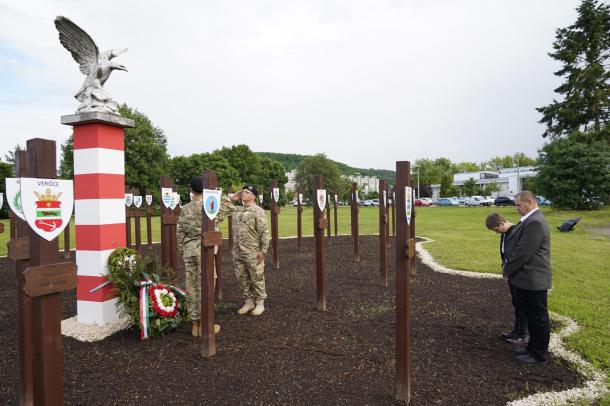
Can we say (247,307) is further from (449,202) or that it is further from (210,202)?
(449,202)

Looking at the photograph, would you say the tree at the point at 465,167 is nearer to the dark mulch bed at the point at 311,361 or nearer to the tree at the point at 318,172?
the tree at the point at 318,172

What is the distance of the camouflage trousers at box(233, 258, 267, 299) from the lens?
586cm

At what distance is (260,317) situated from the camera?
5840 millimetres

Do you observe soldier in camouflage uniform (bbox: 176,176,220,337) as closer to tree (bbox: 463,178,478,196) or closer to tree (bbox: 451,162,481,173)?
tree (bbox: 463,178,478,196)

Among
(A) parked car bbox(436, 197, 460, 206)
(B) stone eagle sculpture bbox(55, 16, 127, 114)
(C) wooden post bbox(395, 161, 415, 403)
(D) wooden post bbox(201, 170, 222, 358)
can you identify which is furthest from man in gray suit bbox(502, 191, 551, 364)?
(A) parked car bbox(436, 197, 460, 206)

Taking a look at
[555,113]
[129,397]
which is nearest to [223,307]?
[129,397]

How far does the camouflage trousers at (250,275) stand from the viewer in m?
5.86

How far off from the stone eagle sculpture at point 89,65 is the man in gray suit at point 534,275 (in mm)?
5149

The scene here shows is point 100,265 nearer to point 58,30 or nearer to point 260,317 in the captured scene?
point 260,317

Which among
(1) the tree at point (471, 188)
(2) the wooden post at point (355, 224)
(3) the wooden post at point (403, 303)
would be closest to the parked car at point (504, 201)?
(1) the tree at point (471, 188)

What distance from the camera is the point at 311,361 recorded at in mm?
4234

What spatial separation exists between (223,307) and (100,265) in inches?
80.7

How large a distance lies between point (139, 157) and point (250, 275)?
40.8 m

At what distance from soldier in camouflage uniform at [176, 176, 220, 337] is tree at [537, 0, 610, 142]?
33.6 metres
